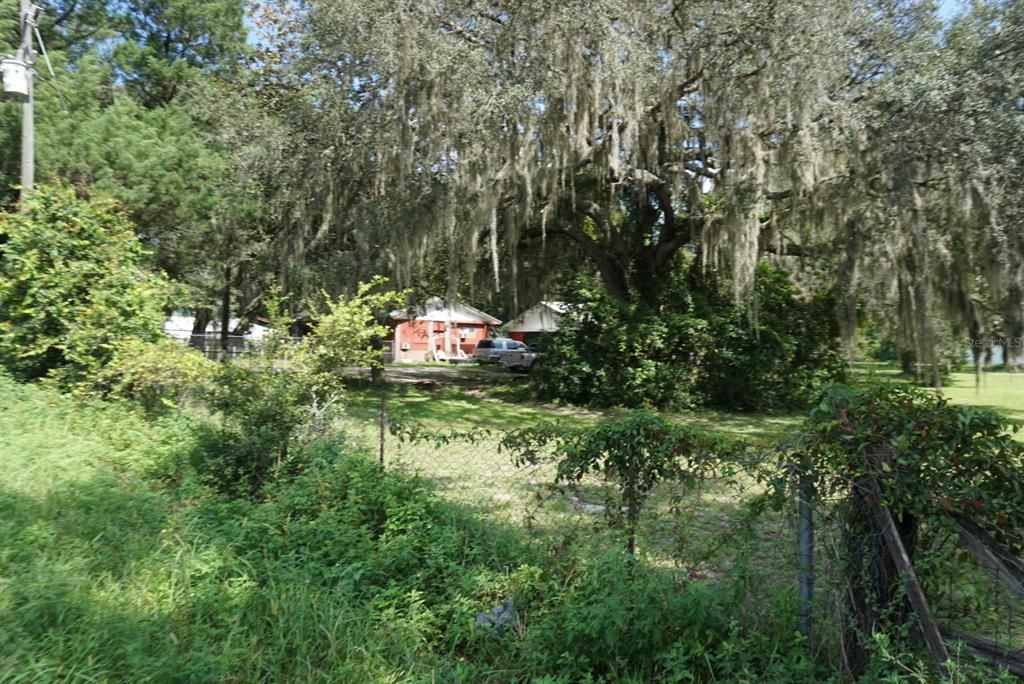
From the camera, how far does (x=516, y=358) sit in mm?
29875

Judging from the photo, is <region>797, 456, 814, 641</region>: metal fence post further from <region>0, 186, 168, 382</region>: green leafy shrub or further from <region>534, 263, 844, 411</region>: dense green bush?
<region>534, 263, 844, 411</region>: dense green bush

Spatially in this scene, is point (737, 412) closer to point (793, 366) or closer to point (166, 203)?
point (793, 366)

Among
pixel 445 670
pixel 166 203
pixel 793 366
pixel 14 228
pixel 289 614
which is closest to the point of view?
pixel 445 670

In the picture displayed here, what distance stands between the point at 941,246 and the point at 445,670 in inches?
506

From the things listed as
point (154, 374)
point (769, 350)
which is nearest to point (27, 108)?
point (154, 374)

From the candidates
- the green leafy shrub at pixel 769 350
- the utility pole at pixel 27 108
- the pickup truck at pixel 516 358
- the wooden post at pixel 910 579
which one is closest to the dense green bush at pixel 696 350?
the green leafy shrub at pixel 769 350

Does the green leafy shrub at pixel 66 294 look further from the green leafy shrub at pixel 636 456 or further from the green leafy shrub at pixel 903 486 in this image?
the green leafy shrub at pixel 903 486

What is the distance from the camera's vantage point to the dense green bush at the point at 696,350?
14.9 m

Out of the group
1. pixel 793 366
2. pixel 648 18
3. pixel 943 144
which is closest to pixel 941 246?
pixel 943 144

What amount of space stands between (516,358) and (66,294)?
73.0 feet

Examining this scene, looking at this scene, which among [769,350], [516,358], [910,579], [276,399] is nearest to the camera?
[910,579]

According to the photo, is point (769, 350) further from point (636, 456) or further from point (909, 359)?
point (636, 456)

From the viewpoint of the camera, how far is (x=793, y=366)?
15.3 metres

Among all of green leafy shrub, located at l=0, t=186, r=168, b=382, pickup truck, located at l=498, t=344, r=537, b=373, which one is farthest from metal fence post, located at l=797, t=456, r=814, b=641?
pickup truck, located at l=498, t=344, r=537, b=373
